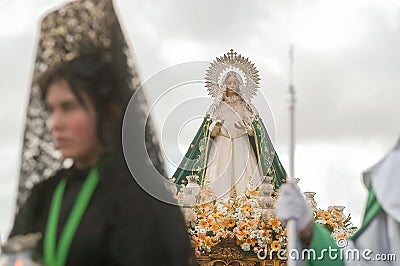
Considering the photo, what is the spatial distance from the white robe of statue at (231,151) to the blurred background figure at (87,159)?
2.66 m

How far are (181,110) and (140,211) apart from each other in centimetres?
97

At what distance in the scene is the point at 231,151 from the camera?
5.80m

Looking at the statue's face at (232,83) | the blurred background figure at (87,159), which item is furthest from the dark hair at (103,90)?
the statue's face at (232,83)

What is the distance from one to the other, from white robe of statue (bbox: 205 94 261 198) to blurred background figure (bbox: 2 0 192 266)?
Result: 266 centimetres

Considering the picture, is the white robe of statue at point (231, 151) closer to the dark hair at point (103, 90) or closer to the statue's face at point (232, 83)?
the statue's face at point (232, 83)

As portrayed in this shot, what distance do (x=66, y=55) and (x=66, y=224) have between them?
0.55 m

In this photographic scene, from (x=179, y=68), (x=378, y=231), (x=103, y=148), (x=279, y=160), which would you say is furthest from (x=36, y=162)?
(x=279, y=160)

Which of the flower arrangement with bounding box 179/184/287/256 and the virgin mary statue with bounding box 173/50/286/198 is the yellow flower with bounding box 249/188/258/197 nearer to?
the flower arrangement with bounding box 179/184/287/256

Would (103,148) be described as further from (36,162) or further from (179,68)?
(179,68)

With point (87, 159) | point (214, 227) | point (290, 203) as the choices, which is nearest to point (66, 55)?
point (87, 159)

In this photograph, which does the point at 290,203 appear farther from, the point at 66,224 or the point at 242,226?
the point at 242,226

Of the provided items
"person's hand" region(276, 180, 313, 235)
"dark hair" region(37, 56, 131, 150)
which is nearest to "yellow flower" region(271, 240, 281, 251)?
"person's hand" region(276, 180, 313, 235)

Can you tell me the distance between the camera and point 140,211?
2.51 metres

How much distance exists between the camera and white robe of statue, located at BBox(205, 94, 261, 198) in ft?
17.9
